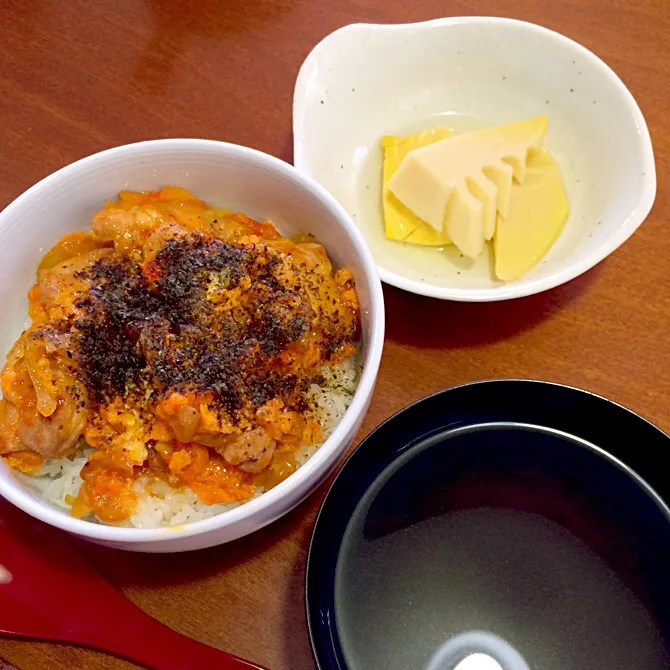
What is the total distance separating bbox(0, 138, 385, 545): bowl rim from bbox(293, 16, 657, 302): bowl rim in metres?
0.18

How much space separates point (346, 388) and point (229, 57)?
3.05 feet

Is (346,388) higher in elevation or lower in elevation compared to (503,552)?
higher

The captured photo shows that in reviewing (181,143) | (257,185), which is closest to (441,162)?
(257,185)

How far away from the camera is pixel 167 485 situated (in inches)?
48.3

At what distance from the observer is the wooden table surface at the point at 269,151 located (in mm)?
1289

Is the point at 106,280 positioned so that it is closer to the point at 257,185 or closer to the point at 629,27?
the point at 257,185

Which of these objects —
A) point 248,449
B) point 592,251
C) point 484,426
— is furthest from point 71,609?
point 592,251

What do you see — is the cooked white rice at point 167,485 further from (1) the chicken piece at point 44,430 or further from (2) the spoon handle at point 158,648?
(2) the spoon handle at point 158,648

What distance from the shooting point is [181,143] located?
1312mm

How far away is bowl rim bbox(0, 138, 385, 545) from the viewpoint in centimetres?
106

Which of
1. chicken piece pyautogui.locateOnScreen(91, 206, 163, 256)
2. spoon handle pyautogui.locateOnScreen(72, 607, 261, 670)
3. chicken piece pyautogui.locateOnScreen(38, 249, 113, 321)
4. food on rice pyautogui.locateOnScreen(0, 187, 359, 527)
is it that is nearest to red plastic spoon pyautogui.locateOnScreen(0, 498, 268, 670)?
spoon handle pyautogui.locateOnScreen(72, 607, 261, 670)

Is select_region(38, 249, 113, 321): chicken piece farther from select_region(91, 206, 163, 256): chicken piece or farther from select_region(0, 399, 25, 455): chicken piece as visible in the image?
select_region(0, 399, 25, 455): chicken piece

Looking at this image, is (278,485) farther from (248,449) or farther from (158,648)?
(158,648)

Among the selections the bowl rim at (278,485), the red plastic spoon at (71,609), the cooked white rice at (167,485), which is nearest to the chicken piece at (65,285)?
the bowl rim at (278,485)
